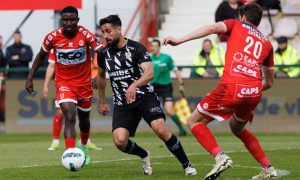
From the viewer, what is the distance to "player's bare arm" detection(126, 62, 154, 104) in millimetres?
12891

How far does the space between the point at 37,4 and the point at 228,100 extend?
15.4 m

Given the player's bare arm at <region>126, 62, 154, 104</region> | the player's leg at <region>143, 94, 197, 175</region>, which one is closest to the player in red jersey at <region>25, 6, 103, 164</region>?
the player's leg at <region>143, 94, 197, 175</region>

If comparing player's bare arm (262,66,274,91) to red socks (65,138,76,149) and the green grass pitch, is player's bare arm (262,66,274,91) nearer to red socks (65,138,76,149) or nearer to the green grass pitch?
the green grass pitch

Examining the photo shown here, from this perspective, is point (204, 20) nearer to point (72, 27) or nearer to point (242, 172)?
point (72, 27)

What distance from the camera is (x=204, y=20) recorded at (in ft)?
96.6

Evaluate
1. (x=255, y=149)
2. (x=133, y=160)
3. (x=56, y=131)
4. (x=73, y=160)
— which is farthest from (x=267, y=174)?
(x=56, y=131)

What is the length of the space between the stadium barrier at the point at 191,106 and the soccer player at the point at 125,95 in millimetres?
11347

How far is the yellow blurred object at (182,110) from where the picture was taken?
24844 mm

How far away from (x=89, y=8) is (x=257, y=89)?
51.4 ft

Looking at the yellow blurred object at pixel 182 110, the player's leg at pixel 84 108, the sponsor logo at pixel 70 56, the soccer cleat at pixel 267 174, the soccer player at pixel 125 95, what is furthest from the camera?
the yellow blurred object at pixel 182 110

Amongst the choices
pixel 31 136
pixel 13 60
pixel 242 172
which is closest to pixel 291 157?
pixel 242 172

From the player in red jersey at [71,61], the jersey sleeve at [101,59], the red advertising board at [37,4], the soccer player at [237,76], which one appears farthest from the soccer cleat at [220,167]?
the red advertising board at [37,4]

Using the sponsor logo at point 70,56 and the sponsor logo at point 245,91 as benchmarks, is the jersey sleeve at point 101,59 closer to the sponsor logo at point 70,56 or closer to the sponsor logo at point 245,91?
the sponsor logo at point 70,56

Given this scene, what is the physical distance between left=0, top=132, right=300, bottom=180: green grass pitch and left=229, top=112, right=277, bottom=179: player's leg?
29 centimetres
